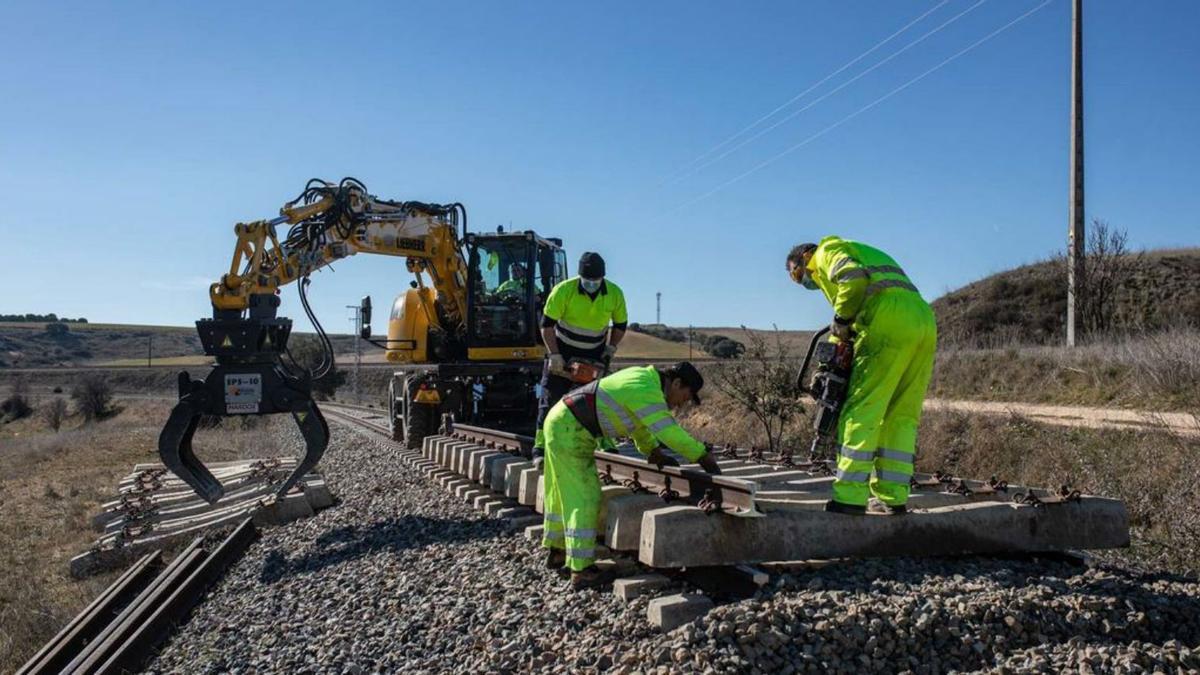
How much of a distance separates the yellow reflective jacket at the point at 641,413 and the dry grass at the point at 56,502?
240 inches

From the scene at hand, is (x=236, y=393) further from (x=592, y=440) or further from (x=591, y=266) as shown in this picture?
(x=592, y=440)

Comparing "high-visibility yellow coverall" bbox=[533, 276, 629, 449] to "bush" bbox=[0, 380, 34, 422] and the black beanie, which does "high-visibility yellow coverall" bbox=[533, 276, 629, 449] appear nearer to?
the black beanie

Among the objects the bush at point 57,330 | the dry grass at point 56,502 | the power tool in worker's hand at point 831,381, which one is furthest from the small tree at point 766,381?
the bush at point 57,330

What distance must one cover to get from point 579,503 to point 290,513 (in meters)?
5.63

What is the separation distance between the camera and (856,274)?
5312mm

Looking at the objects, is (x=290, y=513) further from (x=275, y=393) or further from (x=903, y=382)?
(x=903, y=382)

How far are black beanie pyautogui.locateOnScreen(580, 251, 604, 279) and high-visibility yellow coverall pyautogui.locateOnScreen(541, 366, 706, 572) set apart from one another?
2058mm

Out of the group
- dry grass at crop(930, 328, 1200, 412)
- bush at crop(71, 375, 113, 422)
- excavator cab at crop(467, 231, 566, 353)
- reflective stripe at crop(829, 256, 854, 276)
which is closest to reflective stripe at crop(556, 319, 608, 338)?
reflective stripe at crop(829, 256, 854, 276)

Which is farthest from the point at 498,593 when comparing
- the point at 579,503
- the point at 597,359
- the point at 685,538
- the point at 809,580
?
A: the point at 597,359

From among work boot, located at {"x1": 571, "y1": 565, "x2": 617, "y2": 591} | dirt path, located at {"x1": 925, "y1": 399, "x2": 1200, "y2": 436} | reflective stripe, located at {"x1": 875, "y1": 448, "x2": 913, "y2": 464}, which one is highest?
dirt path, located at {"x1": 925, "y1": 399, "x2": 1200, "y2": 436}

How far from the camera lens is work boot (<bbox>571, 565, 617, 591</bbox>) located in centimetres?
520

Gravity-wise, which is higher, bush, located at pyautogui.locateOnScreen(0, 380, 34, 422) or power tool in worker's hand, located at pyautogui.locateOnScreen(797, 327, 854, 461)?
power tool in worker's hand, located at pyautogui.locateOnScreen(797, 327, 854, 461)

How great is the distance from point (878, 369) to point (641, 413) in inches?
54.9

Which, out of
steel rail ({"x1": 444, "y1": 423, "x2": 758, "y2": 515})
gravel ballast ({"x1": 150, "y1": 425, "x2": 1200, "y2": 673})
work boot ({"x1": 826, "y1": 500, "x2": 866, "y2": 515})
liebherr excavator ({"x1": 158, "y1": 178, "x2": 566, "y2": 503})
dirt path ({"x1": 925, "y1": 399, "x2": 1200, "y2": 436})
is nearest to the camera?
gravel ballast ({"x1": 150, "y1": 425, "x2": 1200, "y2": 673})
